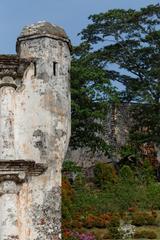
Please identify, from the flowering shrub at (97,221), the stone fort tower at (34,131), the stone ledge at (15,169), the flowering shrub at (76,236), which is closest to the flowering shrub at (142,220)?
the flowering shrub at (97,221)

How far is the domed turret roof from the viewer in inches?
598

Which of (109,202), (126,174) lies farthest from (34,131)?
(126,174)

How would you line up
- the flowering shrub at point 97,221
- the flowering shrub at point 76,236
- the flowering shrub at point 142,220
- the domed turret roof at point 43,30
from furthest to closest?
the flowering shrub at point 142,220 → the flowering shrub at point 97,221 → the flowering shrub at point 76,236 → the domed turret roof at point 43,30

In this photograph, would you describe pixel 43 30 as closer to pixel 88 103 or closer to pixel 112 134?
pixel 88 103

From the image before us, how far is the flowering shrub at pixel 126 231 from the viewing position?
75.3 ft

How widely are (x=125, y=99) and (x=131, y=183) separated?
26.7 feet

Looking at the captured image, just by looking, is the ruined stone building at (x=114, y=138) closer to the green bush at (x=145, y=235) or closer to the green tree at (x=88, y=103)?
the green tree at (x=88, y=103)

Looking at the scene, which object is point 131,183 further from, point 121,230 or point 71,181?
point 121,230

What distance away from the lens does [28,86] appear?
1495 cm

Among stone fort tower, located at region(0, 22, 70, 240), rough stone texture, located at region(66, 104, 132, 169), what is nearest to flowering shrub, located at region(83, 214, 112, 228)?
stone fort tower, located at region(0, 22, 70, 240)

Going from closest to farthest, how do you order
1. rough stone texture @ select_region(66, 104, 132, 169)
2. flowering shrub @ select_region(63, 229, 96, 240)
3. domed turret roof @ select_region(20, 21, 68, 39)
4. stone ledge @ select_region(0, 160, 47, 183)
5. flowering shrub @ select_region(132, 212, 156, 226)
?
stone ledge @ select_region(0, 160, 47, 183) < domed turret roof @ select_region(20, 21, 68, 39) < flowering shrub @ select_region(63, 229, 96, 240) < flowering shrub @ select_region(132, 212, 156, 226) < rough stone texture @ select_region(66, 104, 132, 169)

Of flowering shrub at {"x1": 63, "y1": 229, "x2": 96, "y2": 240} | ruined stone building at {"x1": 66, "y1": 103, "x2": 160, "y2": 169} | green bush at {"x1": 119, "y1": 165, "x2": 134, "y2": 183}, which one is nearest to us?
flowering shrub at {"x1": 63, "y1": 229, "x2": 96, "y2": 240}

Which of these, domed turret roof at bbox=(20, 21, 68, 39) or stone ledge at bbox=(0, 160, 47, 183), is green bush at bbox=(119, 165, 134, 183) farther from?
stone ledge at bbox=(0, 160, 47, 183)

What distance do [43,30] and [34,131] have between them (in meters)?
1.97
